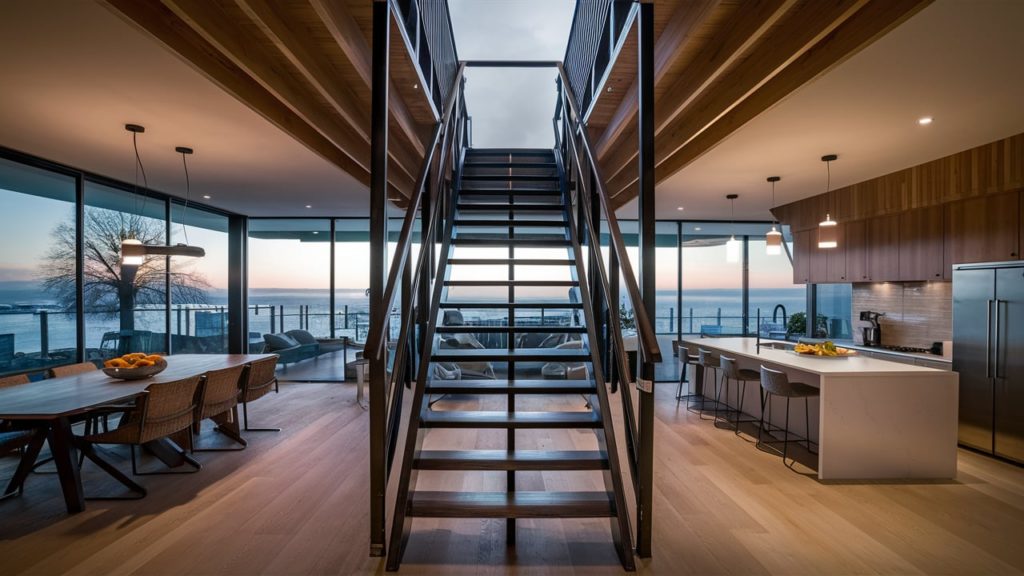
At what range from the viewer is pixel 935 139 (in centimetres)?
391

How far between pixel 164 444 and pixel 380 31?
3663 mm

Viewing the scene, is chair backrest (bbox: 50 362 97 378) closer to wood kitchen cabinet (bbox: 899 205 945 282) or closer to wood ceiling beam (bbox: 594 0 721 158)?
wood ceiling beam (bbox: 594 0 721 158)

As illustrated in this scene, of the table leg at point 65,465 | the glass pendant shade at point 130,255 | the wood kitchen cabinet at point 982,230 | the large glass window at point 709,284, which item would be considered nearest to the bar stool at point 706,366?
the large glass window at point 709,284

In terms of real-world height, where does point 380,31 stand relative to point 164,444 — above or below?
above

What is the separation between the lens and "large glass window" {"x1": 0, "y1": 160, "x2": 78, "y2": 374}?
4.27 m

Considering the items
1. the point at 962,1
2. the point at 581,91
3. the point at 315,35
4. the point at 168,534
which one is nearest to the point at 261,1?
the point at 315,35

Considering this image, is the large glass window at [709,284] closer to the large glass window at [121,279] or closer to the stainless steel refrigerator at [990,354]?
the stainless steel refrigerator at [990,354]

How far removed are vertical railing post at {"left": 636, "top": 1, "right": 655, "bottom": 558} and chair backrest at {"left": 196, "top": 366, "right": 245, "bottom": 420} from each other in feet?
11.3

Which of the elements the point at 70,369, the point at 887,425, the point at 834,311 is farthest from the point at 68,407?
the point at 834,311

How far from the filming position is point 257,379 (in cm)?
463

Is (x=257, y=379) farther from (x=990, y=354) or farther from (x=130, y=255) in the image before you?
(x=990, y=354)

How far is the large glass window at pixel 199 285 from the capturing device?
6.36 meters

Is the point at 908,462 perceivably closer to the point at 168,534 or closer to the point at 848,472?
the point at 848,472

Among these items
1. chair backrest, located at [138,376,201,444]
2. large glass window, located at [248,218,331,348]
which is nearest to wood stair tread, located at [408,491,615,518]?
chair backrest, located at [138,376,201,444]
